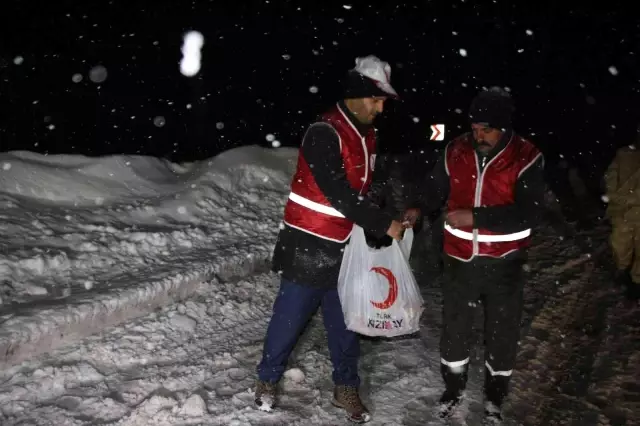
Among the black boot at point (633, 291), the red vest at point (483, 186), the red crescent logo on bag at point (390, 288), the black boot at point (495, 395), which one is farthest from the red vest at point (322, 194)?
the black boot at point (633, 291)

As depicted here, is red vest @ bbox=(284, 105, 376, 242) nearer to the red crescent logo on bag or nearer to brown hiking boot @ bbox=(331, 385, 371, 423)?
the red crescent logo on bag

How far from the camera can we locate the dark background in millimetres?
6879

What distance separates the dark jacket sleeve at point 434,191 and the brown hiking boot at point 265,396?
1.40 meters

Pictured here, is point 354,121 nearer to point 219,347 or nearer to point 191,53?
point 219,347

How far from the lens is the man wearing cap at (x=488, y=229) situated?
325 cm

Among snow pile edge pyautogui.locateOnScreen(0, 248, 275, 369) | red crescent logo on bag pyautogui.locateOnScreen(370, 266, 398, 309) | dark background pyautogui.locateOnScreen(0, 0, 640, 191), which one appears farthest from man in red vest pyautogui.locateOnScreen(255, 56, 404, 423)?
dark background pyautogui.locateOnScreen(0, 0, 640, 191)

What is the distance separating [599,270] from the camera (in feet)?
20.6

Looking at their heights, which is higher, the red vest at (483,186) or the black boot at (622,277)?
the red vest at (483,186)

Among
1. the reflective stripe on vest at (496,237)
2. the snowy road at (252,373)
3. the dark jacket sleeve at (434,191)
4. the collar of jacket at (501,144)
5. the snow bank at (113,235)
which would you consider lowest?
the snowy road at (252,373)

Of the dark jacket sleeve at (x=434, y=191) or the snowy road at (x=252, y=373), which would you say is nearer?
the snowy road at (x=252, y=373)

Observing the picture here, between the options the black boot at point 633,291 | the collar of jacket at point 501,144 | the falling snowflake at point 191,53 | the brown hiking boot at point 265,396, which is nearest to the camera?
the collar of jacket at point 501,144

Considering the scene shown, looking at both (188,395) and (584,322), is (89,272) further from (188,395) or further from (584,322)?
(584,322)

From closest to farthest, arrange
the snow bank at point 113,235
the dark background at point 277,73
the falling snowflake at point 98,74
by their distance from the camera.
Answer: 1. the snow bank at point 113,235
2. the dark background at point 277,73
3. the falling snowflake at point 98,74

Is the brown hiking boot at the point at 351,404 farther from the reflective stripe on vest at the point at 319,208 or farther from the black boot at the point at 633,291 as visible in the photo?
the black boot at the point at 633,291
